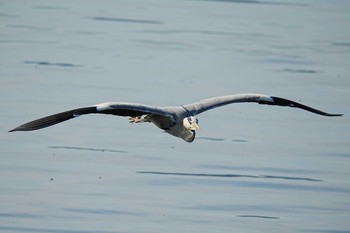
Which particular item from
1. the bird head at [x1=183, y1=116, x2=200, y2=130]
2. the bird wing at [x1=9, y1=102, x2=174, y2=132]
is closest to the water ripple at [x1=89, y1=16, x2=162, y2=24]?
the bird head at [x1=183, y1=116, x2=200, y2=130]

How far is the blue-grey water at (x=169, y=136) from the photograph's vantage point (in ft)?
41.8

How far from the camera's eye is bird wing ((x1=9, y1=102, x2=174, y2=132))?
1088cm

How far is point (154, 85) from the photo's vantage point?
65.3ft

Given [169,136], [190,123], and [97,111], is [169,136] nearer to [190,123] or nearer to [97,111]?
[190,123]

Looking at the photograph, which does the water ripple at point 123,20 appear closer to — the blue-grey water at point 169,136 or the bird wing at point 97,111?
the blue-grey water at point 169,136

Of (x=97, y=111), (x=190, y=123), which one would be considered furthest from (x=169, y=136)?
(x=97, y=111)

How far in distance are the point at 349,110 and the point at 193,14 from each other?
12275mm

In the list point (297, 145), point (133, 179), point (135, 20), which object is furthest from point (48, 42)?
point (133, 179)

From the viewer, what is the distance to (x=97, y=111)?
36.4 ft

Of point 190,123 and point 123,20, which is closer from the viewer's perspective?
point 190,123

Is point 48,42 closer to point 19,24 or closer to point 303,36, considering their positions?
point 19,24

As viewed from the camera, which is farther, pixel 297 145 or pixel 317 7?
pixel 317 7

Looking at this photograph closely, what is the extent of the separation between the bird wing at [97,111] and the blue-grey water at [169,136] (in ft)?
3.77

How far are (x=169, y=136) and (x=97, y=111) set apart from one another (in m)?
5.82
